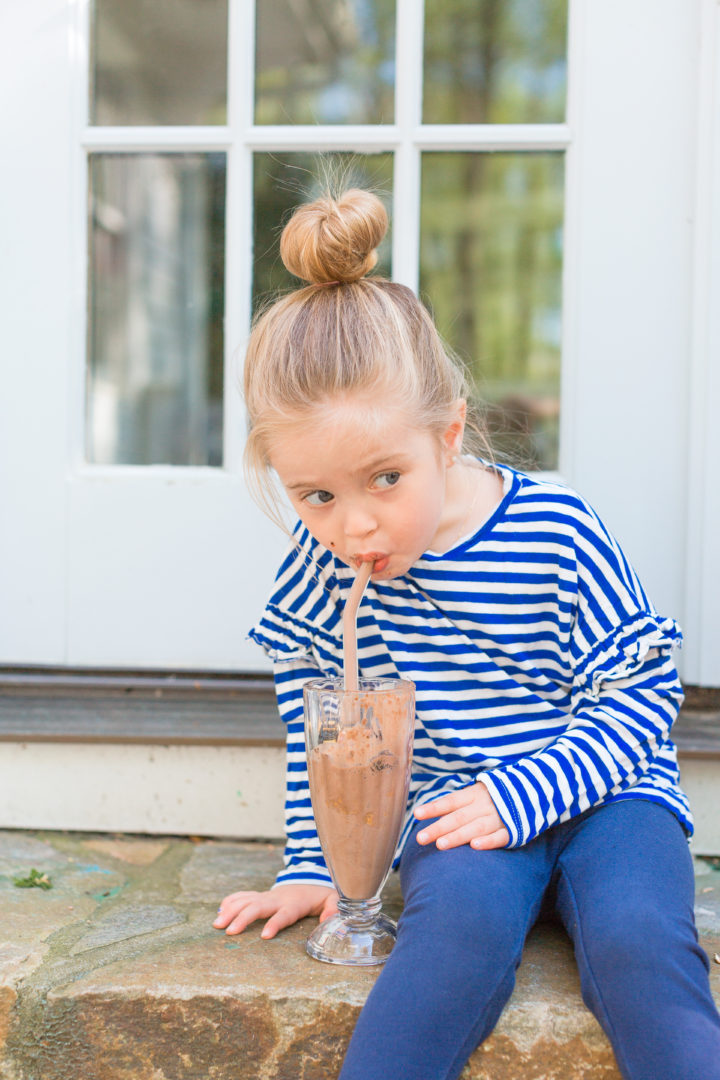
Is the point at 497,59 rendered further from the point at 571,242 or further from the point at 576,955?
the point at 576,955

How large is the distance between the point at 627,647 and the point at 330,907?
43cm

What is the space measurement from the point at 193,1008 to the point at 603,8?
54.8 inches

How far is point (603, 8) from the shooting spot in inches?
58.7

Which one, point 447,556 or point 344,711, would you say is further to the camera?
point 447,556

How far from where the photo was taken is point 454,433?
3.79 feet

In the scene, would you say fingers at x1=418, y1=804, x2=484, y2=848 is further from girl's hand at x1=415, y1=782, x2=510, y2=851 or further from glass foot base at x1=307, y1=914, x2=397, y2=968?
glass foot base at x1=307, y1=914, x2=397, y2=968

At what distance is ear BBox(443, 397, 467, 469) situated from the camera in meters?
1.14

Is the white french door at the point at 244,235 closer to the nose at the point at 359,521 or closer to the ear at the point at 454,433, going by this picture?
the ear at the point at 454,433

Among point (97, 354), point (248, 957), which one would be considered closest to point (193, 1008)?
point (248, 957)

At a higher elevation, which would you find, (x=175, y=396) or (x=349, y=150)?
(x=349, y=150)

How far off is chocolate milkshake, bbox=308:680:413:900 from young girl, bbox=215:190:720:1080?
0.16ft

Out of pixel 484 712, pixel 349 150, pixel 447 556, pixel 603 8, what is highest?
pixel 603 8

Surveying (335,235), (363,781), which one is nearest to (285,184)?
(335,235)

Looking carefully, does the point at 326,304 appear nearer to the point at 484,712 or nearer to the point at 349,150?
the point at 484,712
